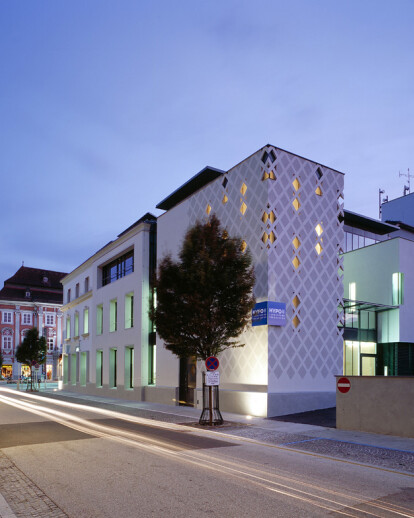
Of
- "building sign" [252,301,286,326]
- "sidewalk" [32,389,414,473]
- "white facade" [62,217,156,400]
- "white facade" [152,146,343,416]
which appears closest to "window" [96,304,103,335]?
"white facade" [62,217,156,400]

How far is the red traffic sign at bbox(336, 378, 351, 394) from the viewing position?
51.5 ft

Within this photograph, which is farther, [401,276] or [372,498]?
[401,276]

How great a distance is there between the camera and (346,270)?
28.1 meters

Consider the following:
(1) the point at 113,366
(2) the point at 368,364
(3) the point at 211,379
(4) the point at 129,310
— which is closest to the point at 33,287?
(1) the point at 113,366

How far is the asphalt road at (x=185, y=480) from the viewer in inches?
275

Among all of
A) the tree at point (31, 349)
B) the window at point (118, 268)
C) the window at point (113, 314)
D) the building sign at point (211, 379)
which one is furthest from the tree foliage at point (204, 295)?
the tree at point (31, 349)

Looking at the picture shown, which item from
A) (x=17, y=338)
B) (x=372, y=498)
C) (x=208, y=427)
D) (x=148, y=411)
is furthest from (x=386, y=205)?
(x=17, y=338)

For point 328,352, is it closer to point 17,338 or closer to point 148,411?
point 148,411

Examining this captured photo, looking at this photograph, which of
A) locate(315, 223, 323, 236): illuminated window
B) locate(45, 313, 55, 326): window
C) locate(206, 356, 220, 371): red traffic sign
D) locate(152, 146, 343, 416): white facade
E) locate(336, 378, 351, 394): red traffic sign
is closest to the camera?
locate(336, 378, 351, 394): red traffic sign

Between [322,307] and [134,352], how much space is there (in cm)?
1356

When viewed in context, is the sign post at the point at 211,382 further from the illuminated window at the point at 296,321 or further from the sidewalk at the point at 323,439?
the illuminated window at the point at 296,321

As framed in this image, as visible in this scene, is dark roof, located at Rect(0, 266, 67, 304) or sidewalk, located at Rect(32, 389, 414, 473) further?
dark roof, located at Rect(0, 266, 67, 304)

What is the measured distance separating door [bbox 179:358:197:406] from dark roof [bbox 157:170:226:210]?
31.0 feet

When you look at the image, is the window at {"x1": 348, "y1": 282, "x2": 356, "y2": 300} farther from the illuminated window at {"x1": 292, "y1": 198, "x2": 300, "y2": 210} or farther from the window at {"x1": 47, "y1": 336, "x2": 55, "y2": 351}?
the window at {"x1": 47, "y1": 336, "x2": 55, "y2": 351}
